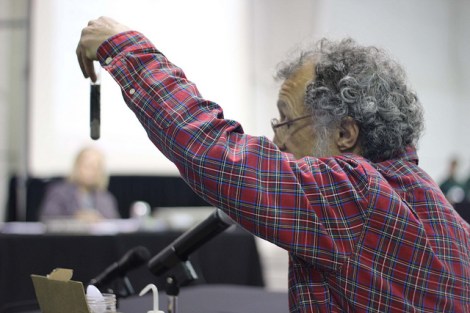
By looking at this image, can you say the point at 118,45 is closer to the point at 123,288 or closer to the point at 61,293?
the point at 61,293

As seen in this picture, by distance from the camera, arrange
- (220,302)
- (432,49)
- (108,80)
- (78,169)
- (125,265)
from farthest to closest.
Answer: (432,49)
(108,80)
(78,169)
(220,302)
(125,265)

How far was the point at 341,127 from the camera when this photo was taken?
54.9 inches

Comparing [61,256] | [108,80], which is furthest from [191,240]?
[108,80]

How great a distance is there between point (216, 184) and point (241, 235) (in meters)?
2.87

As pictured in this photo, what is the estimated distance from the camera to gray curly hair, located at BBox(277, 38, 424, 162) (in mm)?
1357

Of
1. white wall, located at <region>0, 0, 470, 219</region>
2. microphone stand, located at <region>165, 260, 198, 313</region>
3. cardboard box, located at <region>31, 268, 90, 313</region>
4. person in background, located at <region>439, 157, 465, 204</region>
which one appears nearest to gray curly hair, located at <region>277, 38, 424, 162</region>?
microphone stand, located at <region>165, 260, 198, 313</region>

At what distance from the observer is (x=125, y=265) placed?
1723 millimetres

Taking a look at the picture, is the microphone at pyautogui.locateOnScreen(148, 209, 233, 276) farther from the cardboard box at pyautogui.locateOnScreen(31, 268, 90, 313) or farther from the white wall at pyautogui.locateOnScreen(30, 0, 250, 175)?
the white wall at pyautogui.locateOnScreen(30, 0, 250, 175)

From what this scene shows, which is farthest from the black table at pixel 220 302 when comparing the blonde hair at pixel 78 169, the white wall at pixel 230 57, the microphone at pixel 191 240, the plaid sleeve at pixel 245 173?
the white wall at pixel 230 57

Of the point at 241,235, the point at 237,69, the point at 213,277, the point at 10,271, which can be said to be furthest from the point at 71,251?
the point at 237,69

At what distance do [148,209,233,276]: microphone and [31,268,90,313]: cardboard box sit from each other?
36 cm

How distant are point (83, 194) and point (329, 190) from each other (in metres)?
4.76

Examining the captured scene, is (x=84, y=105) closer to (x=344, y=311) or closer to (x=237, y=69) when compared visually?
(x=237, y=69)

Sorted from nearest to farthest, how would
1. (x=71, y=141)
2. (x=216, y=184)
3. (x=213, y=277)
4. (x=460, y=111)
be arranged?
(x=216, y=184)
(x=213, y=277)
(x=71, y=141)
(x=460, y=111)
